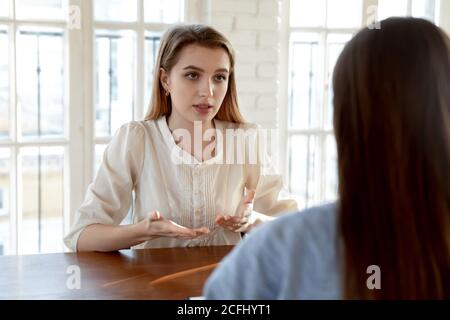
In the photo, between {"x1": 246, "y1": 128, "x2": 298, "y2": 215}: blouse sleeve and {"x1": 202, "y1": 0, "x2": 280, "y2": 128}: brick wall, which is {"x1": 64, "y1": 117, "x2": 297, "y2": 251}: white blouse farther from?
{"x1": 202, "y1": 0, "x2": 280, "y2": 128}: brick wall

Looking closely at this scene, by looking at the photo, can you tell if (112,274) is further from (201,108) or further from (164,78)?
(164,78)

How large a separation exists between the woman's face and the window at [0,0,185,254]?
1064 millimetres

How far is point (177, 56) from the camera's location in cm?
197

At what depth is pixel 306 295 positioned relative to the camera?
791mm

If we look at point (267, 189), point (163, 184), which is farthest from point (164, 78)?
point (267, 189)

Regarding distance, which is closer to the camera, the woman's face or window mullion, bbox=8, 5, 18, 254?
the woman's face

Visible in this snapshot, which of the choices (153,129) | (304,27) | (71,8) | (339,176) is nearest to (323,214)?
(339,176)

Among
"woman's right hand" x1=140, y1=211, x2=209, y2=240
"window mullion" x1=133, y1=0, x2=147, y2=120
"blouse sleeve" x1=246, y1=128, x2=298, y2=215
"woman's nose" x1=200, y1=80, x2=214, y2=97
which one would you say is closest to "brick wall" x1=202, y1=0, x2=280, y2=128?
"window mullion" x1=133, y1=0, x2=147, y2=120

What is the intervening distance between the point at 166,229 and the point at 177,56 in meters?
0.58

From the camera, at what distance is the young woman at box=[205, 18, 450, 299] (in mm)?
771

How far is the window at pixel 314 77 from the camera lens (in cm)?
329

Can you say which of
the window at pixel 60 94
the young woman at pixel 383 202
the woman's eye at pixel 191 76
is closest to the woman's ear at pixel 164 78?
the woman's eye at pixel 191 76
